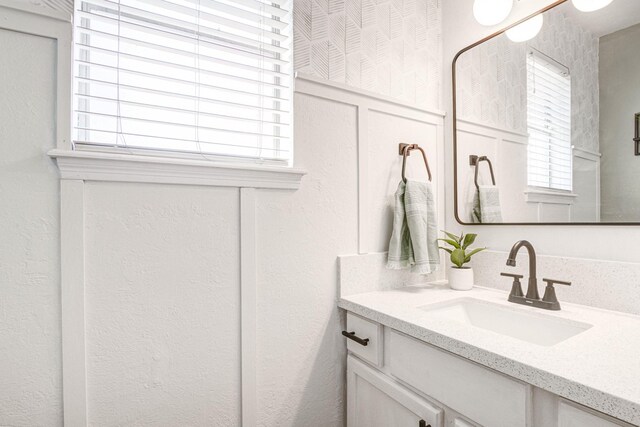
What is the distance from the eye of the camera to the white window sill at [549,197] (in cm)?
113

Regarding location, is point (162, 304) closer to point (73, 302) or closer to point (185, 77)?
point (73, 302)

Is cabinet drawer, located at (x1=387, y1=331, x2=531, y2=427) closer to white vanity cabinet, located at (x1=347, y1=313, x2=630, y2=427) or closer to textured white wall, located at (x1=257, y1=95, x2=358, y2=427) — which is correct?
white vanity cabinet, located at (x1=347, y1=313, x2=630, y2=427)

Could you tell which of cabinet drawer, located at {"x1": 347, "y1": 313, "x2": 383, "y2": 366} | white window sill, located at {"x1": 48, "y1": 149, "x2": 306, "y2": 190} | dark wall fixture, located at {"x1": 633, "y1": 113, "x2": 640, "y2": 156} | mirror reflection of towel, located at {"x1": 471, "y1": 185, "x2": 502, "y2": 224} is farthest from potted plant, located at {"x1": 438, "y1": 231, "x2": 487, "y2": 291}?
white window sill, located at {"x1": 48, "y1": 149, "x2": 306, "y2": 190}

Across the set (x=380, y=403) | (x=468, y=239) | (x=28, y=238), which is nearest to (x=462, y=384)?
(x=380, y=403)

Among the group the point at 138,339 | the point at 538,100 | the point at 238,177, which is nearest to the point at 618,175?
the point at 538,100

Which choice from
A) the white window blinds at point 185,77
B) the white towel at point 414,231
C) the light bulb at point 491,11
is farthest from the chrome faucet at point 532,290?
the light bulb at point 491,11

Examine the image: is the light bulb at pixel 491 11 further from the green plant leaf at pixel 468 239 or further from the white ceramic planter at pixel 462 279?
the white ceramic planter at pixel 462 279

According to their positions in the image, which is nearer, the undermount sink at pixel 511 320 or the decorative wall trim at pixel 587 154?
the undermount sink at pixel 511 320

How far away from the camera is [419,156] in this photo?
151cm

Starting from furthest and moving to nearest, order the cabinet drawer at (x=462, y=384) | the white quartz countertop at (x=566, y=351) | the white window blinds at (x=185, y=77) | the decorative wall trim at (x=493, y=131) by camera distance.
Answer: the decorative wall trim at (x=493, y=131) < the white window blinds at (x=185, y=77) < the cabinet drawer at (x=462, y=384) < the white quartz countertop at (x=566, y=351)

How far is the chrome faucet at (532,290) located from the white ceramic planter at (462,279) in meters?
0.20

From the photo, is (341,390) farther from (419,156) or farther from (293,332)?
(419,156)

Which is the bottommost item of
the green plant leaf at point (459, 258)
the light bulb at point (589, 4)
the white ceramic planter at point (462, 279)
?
the white ceramic planter at point (462, 279)

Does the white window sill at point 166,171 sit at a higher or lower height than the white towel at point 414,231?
higher
